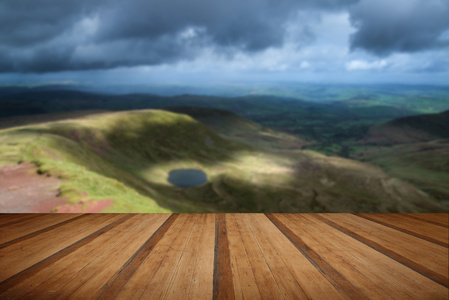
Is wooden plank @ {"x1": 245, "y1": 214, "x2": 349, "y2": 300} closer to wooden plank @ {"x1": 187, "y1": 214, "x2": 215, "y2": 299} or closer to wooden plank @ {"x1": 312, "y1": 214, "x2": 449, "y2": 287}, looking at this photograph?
wooden plank @ {"x1": 187, "y1": 214, "x2": 215, "y2": 299}

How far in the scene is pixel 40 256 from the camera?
3734 millimetres

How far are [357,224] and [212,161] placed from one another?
5761 cm

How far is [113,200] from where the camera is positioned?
12734 millimetres

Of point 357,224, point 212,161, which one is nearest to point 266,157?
point 212,161

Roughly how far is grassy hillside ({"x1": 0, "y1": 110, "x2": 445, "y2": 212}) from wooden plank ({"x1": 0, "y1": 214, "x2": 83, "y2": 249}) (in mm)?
20104

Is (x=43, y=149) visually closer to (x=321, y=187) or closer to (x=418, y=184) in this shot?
(x=321, y=187)

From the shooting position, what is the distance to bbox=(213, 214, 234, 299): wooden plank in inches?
106

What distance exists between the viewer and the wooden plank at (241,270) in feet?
8.82

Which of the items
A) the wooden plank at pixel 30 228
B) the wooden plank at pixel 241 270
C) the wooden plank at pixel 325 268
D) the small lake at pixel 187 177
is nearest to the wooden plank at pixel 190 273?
the wooden plank at pixel 241 270

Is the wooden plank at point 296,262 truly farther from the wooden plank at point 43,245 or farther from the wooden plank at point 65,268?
the wooden plank at point 43,245

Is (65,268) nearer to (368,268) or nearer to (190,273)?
(190,273)

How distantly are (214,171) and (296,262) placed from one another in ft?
173

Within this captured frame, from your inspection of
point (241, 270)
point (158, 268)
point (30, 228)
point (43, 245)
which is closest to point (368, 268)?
point (241, 270)

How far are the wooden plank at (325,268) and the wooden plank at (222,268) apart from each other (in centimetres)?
115
